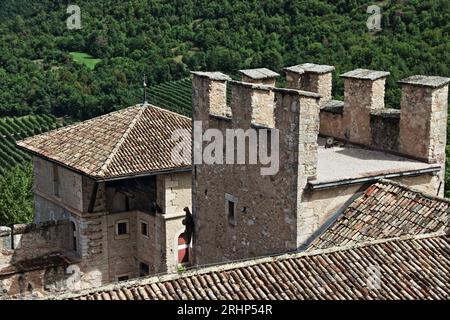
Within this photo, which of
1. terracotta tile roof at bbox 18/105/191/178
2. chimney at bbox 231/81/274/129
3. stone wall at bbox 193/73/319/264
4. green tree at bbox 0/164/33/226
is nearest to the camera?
stone wall at bbox 193/73/319/264

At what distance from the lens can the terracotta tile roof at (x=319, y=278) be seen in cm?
973

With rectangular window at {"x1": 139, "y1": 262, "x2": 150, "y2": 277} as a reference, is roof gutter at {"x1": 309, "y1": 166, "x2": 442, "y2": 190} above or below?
above

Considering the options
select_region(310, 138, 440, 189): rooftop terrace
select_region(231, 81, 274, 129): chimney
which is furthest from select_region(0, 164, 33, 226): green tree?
select_region(231, 81, 274, 129): chimney

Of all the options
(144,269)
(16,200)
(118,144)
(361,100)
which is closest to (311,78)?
(361,100)

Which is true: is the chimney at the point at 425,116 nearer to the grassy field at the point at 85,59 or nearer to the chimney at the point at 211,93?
the chimney at the point at 211,93

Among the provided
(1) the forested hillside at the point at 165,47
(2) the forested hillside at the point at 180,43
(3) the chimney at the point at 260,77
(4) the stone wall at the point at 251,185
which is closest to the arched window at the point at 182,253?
(4) the stone wall at the point at 251,185

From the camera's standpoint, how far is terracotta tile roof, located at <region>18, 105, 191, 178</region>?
1992cm

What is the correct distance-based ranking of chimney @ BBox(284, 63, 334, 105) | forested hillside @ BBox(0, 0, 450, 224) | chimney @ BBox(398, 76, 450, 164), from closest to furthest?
chimney @ BBox(398, 76, 450, 164) → chimney @ BBox(284, 63, 334, 105) → forested hillside @ BBox(0, 0, 450, 224)

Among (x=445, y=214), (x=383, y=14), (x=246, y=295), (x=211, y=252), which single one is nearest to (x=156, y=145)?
(x=211, y=252)

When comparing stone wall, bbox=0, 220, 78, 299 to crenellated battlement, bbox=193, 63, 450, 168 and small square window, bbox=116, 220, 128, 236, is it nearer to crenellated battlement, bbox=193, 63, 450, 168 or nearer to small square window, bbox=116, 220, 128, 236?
small square window, bbox=116, 220, 128, 236

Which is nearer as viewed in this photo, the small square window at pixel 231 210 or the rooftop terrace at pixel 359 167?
the rooftop terrace at pixel 359 167

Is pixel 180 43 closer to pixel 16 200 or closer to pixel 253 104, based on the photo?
pixel 16 200

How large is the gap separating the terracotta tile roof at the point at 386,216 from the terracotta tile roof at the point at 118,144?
305 inches

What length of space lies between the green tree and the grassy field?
3064cm
